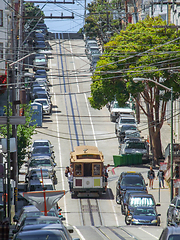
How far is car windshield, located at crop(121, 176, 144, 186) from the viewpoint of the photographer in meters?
30.5

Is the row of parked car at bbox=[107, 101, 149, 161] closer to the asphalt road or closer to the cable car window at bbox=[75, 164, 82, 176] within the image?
the asphalt road

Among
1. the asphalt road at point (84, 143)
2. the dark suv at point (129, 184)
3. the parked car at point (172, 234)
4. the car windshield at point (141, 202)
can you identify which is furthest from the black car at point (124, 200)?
the parked car at point (172, 234)

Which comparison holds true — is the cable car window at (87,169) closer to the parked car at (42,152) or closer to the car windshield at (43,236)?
the parked car at (42,152)

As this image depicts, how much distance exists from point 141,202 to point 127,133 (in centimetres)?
1819

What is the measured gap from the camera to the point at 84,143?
4566 centimetres

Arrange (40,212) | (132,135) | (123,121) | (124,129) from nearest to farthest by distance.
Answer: (40,212) → (132,135) → (124,129) → (123,121)

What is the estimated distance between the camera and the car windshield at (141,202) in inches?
1030

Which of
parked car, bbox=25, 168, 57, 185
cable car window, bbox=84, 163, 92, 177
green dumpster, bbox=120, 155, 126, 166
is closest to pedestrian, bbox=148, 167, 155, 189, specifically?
cable car window, bbox=84, 163, 92, 177

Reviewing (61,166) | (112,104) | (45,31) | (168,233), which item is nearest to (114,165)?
(61,166)

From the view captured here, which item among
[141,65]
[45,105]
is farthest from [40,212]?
[45,105]

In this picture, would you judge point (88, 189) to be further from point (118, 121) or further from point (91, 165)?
point (118, 121)

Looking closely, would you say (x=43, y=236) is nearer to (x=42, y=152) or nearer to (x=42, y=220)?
(x=42, y=220)

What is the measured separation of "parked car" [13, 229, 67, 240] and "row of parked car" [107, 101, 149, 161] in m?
27.2

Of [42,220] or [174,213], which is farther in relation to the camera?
Result: [174,213]
